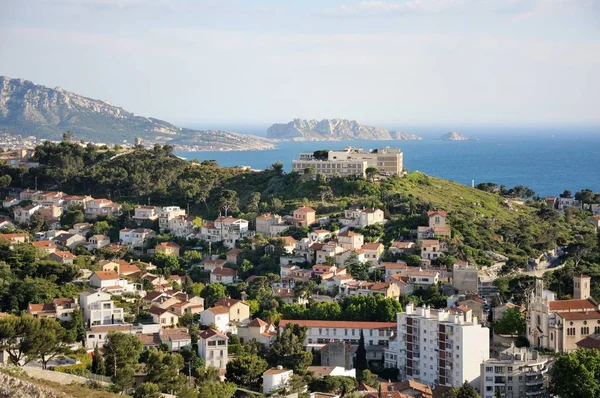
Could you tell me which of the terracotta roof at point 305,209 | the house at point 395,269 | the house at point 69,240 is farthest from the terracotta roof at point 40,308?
the terracotta roof at point 305,209

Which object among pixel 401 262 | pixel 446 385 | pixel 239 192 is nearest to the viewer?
pixel 446 385

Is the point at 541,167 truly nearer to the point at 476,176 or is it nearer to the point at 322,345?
the point at 476,176

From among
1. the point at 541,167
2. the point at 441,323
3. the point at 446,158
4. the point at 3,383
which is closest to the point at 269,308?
the point at 441,323

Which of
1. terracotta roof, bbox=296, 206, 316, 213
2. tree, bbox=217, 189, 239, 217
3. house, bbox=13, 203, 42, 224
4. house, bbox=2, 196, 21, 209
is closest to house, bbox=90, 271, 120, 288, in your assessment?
terracotta roof, bbox=296, 206, 316, 213

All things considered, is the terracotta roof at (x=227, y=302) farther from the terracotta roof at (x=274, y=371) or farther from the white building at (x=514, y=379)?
the white building at (x=514, y=379)

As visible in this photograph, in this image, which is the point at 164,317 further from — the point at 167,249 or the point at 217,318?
the point at 167,249

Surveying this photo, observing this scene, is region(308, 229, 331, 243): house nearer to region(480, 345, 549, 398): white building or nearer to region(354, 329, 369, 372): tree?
region(354, 329, 369, 372): tree
